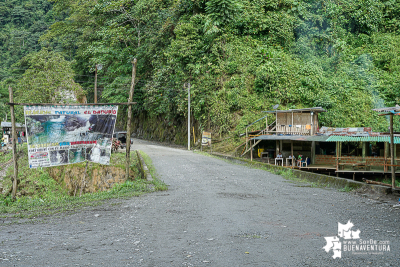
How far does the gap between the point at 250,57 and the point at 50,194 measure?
1981 cm

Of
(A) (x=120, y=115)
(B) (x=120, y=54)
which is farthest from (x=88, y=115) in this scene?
(A) (x=120, y=115)

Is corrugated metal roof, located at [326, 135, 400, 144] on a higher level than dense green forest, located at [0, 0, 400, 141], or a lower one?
lower

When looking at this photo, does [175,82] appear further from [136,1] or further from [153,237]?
[153,237]

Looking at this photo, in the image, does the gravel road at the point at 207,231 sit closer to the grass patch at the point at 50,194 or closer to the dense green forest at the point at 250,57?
the grass patch at the point at 50,194

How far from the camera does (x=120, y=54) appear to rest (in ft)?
118

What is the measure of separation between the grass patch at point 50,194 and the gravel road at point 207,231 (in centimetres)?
90

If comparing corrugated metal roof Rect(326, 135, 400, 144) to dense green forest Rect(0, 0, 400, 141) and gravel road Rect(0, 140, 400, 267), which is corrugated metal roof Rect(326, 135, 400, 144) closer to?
dense green forest Rect(0, 0, 400, 141)

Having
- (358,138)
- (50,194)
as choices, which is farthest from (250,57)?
(50,194)

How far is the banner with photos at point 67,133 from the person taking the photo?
11.9m

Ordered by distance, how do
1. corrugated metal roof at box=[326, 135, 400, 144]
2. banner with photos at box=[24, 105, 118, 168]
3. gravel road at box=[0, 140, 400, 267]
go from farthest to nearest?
corrugated metal roof at box=[326, 135, 400, 144]
banner with photos at box=[24, 105, 118, 168]
gravel road at box=[0, 140, 400, 267]

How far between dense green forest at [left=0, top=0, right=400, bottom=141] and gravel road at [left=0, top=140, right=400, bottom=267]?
18339 millimetres

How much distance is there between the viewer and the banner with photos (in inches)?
468

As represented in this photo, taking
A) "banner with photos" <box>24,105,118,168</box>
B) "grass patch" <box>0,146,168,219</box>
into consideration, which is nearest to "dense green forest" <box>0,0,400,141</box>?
"grass patch" <box>0,146,168,219</box>

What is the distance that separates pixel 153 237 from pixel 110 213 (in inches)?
108
